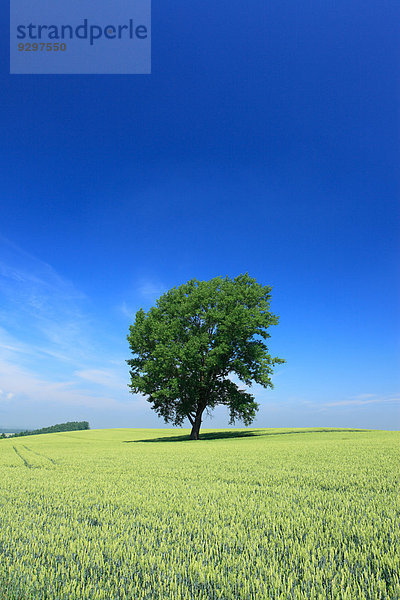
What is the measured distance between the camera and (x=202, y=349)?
34.8 metres

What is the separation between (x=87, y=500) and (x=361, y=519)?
16.2 ft

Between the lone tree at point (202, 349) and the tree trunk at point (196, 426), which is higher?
the lone tree at point (202, 349)

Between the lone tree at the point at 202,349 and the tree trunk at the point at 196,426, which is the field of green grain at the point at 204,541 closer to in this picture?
the lone tree at the point at 202,349

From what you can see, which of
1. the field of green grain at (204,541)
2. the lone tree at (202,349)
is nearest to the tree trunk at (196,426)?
the lone tree at (202,349)

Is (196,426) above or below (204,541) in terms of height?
below

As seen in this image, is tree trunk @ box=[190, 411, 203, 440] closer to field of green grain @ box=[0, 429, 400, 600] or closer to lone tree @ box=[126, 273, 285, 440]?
lone tree @ box=[126, 273, 285, 440]

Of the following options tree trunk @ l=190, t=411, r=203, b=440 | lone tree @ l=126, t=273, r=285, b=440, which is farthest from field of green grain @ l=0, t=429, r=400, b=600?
tree trunk @ l=190, t=411, r=203, b=440

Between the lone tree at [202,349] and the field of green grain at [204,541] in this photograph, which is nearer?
the field of green grain at [204,541]

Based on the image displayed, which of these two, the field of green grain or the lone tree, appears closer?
the field of green grain

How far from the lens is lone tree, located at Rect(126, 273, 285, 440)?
33.5 meters

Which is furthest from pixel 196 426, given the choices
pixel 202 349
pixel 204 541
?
pixel 204 541

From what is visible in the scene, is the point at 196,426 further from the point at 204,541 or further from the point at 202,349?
the point at 204,541

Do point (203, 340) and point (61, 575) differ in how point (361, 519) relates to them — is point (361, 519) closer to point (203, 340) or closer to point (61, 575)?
point (61, 575)

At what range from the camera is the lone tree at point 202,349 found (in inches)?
1318
